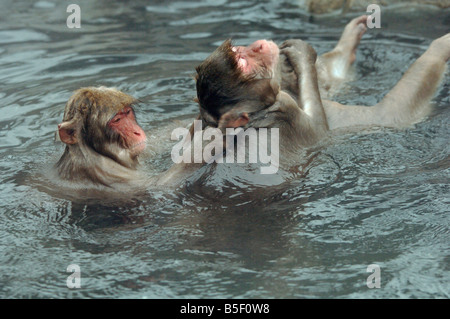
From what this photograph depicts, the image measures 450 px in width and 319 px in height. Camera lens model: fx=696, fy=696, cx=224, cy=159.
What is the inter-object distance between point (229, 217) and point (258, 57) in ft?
4.26

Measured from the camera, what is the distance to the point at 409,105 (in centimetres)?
681

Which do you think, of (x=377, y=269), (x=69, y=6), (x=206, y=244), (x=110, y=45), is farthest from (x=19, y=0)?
(x=377, y=269)

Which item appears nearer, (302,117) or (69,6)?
(302,117)

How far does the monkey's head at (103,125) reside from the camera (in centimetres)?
596

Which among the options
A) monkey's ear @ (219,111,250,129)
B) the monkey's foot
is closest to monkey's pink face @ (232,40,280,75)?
monkey's ear @ (219,111,250,129)

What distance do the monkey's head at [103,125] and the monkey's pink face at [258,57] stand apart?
4.22ft

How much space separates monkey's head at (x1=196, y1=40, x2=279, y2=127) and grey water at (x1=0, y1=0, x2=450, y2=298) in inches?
21.9

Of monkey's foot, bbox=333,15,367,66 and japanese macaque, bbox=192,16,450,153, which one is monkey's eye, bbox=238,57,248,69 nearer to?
japanese macaque, bbox=192,16,450,153

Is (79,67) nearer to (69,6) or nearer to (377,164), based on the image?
(69,6)

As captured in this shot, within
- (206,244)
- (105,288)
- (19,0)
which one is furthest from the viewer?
(19,0)

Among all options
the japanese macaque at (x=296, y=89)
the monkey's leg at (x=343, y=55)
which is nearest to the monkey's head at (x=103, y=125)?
the japanese macaque at (x=296, y=89)

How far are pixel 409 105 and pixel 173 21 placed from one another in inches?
202

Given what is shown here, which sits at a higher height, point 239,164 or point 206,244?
point 239,164
